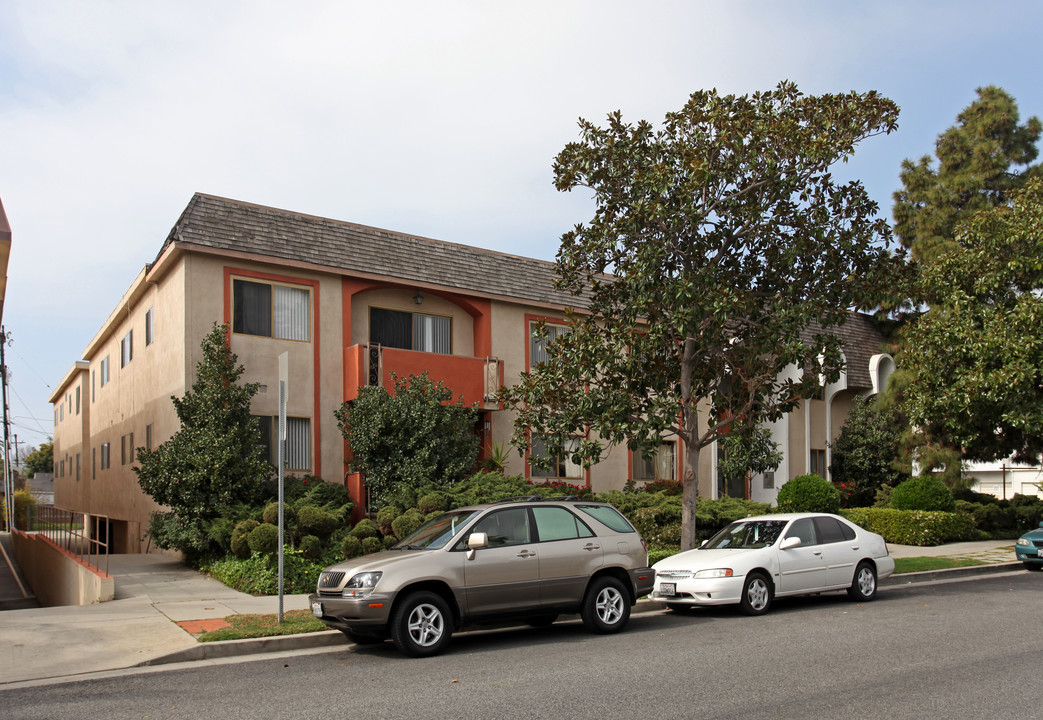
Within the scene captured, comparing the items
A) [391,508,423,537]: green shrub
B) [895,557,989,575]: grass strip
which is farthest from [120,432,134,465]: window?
[895,557,989,575]: grass strip

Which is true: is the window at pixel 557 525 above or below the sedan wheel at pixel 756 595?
above

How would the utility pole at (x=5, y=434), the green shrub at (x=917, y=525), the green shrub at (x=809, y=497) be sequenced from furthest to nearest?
1. the utility pole at (x=5, y=434)
2. the green shrub at (x=809, y=497)
3. the green shrub at (x=917, y=525)

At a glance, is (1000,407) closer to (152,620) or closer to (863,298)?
(863,298)

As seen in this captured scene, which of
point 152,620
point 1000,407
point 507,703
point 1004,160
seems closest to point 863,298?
point 1000,407

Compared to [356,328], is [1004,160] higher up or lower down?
higher up

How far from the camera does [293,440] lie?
66.3 ft

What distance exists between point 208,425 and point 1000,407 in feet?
58.4

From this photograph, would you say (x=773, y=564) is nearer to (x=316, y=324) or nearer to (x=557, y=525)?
(x=557, y=525)

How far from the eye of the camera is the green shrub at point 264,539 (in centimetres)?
1483

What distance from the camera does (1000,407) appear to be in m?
21.2

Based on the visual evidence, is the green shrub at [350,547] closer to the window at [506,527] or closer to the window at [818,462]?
the window at [506,527]

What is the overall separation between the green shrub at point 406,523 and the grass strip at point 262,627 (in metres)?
4.26

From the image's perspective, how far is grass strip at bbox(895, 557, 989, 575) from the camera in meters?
17.4

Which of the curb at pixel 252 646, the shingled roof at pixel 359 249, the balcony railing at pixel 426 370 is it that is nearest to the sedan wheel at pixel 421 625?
the curb at pixel 252 646
